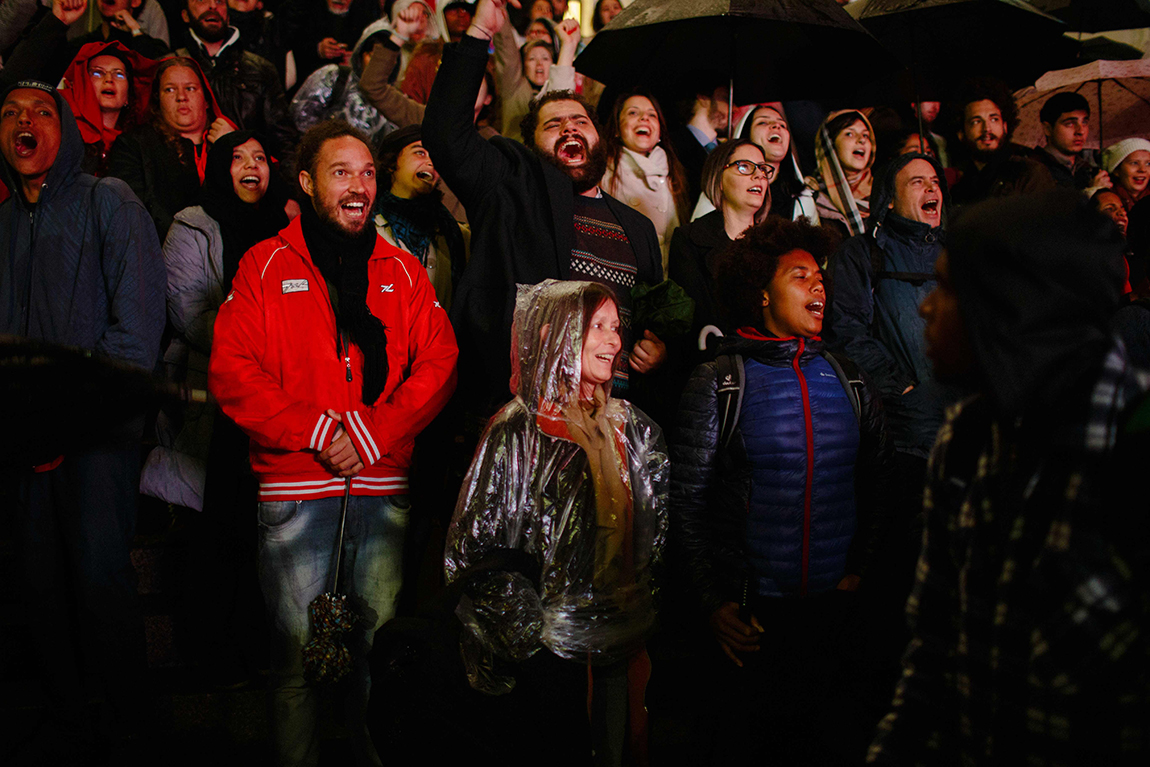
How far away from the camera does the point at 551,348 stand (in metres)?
2.79

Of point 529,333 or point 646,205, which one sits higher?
point 646,205

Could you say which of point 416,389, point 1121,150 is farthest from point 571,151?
point 1121,150

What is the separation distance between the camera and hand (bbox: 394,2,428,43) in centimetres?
582

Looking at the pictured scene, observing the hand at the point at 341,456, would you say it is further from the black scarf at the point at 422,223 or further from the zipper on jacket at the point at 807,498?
the zipper on jacket at the point at 807,498

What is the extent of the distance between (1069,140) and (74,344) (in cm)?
700

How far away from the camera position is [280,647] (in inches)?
116

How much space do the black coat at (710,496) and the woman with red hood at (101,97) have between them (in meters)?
3.87

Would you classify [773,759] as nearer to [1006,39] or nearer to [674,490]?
[674,490]

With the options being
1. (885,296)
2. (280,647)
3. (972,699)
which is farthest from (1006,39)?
(280,647)

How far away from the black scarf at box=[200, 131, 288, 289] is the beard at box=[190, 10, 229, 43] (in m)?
1.78

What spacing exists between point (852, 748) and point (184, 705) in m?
2.89

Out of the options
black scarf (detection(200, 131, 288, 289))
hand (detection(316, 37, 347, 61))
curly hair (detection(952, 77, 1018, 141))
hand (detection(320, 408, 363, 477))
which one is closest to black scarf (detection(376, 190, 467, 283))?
black scarf (detection(200, 131, 288, 289))

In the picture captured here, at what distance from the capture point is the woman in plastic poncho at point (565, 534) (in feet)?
8.27

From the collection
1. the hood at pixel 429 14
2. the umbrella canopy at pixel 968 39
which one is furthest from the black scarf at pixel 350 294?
the umbrella canopy at pixel 968 39
